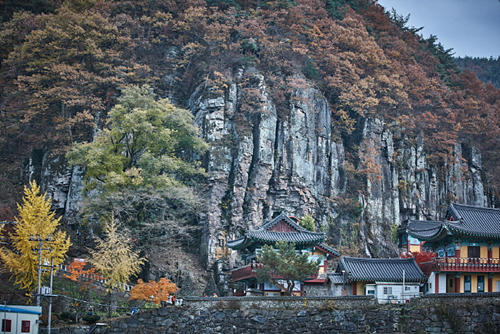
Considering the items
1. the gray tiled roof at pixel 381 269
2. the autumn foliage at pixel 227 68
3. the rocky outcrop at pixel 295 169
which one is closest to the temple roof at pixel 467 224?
the gray tiled roof at pixel 381 269

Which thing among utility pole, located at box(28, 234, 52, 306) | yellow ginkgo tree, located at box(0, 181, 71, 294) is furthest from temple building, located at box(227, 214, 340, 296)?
utility pole, located at box(28, 234, 52, 306)

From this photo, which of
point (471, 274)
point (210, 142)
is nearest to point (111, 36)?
point (210, 142)

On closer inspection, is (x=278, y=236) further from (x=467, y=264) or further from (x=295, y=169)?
(x=467, y=264)

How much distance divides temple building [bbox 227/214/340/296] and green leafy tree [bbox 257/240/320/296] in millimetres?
1420

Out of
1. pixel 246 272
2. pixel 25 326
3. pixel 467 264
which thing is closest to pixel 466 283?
pixel 467 264

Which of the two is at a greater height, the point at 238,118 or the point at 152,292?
the point at 238,118

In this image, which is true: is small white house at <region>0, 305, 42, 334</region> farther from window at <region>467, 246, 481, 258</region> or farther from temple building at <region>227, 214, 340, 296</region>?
window at <region>467, 246, 481, 258</region>

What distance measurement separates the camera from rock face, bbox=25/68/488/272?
4441cm

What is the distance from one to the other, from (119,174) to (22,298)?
1108 centimetres

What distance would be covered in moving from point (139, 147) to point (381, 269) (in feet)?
62.1

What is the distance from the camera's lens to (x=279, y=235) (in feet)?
129

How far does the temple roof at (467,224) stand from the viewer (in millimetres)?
34969

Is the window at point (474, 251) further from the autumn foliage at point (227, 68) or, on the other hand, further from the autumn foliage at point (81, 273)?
the autumn foliage at point (81, 273)

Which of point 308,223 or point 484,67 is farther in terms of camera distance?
point 484,67
